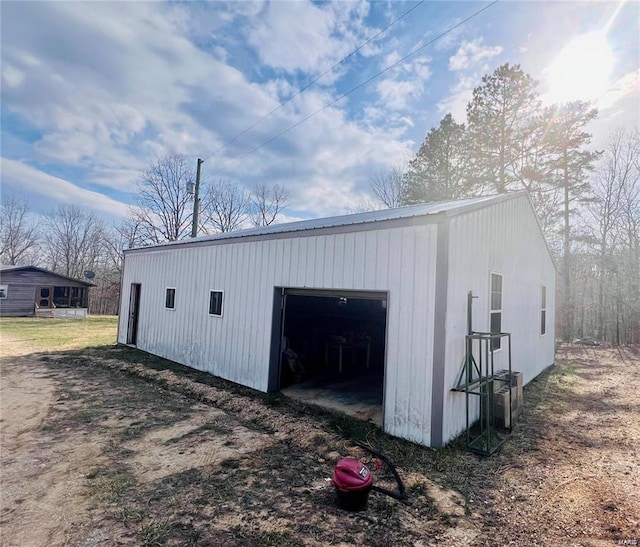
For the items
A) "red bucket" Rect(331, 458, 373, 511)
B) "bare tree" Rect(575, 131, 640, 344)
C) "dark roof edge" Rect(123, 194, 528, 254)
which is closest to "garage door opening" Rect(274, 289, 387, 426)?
"dark roof edge" Rect(123, 194, 528, 254)

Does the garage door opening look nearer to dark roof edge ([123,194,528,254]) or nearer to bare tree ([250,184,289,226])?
dark roof edge ([123,194,528,254])

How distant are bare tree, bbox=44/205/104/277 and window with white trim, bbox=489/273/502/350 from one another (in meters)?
34.7

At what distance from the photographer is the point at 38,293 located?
2117cm

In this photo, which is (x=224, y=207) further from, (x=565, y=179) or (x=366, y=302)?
(x=565, y=179)

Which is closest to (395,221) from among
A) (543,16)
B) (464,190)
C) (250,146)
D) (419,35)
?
(419,35)

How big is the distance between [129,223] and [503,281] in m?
27.5

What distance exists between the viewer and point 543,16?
6281 millimetres

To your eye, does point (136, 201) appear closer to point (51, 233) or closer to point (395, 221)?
point (51, 233)

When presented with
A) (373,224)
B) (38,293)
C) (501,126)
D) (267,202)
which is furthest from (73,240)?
(373,224)

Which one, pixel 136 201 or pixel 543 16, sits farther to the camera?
pixel 136 201

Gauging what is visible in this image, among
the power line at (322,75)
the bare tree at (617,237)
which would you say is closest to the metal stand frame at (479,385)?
the power line at (322,75)

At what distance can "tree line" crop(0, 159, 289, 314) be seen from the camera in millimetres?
25000

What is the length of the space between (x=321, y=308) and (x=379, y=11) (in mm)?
7133

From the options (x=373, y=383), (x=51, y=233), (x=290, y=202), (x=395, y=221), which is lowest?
(x=373, y=383)
